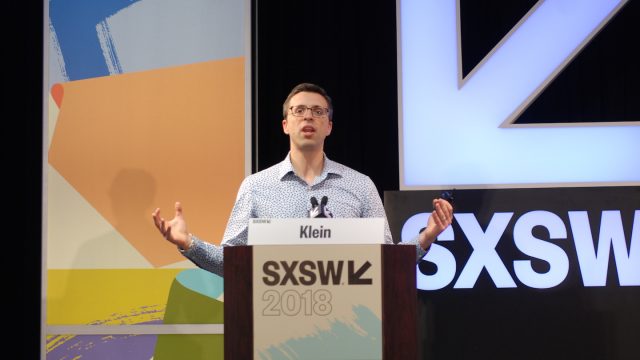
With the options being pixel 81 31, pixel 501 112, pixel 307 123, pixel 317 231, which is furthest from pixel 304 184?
pixel 81 31

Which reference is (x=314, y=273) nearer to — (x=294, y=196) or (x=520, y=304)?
(x=294, y=196)

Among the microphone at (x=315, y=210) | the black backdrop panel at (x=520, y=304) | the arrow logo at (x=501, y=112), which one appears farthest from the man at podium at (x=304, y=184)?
the arrow logo at (x=501, y=112)

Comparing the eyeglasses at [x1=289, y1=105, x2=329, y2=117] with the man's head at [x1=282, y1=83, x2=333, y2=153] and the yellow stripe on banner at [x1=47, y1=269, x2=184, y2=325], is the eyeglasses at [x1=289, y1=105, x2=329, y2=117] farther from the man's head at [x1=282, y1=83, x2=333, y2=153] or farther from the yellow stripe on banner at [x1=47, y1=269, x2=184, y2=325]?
the yellow stripe on banner at [x1=47, y1=269, x2=184, y2=325]

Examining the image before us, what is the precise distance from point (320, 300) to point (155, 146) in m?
1.86

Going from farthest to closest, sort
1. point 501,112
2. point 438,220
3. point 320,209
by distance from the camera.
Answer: point 501,112
point 438,220
point 320,209

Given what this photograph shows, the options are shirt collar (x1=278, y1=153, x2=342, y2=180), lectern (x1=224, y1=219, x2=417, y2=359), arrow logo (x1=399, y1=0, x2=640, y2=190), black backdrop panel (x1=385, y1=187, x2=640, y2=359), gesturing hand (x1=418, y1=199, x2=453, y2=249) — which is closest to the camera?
A: lectern (x1=224, y1=219, x2=417, y2=359)

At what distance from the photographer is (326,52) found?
3393mm

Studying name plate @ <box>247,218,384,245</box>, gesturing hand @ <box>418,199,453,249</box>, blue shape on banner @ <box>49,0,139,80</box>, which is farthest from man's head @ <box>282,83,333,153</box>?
blue shape on banner @ <box>49,0,139,80</box>

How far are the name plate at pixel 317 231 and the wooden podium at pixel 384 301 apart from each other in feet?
0.11

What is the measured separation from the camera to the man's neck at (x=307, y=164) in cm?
277

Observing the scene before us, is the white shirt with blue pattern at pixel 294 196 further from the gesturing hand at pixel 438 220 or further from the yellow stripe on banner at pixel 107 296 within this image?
the yellow stripe on banner at pixel 107 296

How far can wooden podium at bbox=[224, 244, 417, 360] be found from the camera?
187cm

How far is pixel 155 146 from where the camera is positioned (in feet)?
11.3

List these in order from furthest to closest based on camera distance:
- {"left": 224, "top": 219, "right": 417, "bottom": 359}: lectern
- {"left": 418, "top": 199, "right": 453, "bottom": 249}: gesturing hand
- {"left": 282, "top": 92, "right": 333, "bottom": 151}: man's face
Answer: {"left": 282, "top": 92, "right": 333, "bottom": 151}: man's face
{"left": 418, "top": 199, "right": 453, "bottom": 249}: gesturing hand
{"left": 224, "top": 219, "right": 417, "bottom": 359}: lectern
